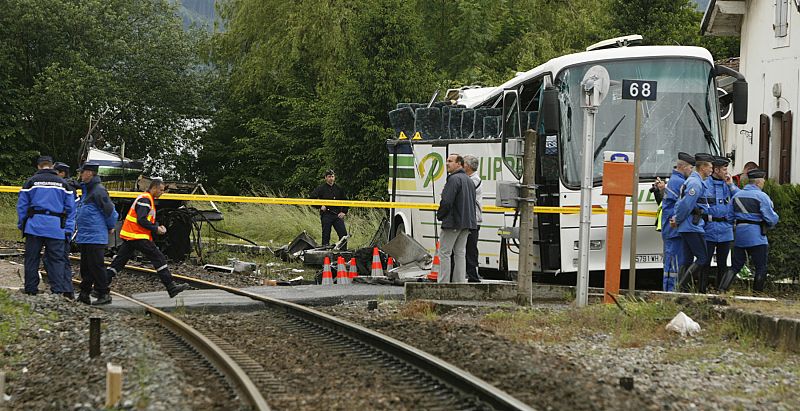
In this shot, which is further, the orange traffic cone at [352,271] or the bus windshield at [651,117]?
the orange traffic cone at [352,271]

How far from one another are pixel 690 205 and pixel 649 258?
88.1 inches

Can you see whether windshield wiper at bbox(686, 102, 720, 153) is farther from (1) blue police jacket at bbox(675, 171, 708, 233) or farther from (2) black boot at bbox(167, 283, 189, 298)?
(2) black boot at bbox(167, 283, 189, 298)

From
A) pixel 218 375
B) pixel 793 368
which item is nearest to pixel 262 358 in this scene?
pixel 218 375

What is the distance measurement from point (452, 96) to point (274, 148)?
93.1ft

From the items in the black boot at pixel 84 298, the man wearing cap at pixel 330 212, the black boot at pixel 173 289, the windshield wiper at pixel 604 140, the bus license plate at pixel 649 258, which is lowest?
the black boot at pixel 84 298

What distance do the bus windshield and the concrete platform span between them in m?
3.04

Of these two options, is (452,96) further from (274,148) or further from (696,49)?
(274,148)

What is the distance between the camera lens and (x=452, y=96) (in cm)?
2355

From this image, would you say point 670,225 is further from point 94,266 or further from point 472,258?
point 94,266

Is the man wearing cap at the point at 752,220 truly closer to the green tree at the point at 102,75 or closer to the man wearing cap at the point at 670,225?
the man wearing cap at the point at 670,225

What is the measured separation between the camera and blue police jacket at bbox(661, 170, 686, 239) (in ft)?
47.9

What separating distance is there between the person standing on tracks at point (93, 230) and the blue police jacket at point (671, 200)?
6643 millimetres

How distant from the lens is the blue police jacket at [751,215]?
14.7 m

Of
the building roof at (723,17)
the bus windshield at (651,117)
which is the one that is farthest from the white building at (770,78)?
the bus windshield at (651,117)
